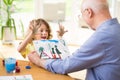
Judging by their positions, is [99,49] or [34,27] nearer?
[99,49]

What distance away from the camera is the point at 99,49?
1416mm

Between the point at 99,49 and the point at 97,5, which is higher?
the point at 97,5

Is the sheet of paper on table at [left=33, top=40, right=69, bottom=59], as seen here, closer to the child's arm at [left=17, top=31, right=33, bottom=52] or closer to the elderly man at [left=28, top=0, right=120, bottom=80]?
the elderly man at [left=28, top=0, right=120, bottom=80]

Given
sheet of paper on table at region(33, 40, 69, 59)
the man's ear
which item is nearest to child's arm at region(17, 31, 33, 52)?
sheet of paper on table at region(33, 40, 69, 59)

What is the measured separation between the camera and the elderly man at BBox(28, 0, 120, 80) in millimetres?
1415

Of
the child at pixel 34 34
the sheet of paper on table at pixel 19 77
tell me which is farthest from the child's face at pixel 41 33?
the sheet of paper on table at pixel 19 77

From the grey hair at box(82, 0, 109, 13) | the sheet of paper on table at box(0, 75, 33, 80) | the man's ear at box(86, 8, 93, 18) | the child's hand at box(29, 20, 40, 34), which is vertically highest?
the grey hair at box(82, 0, 109, 13)

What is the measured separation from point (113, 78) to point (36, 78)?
469mm

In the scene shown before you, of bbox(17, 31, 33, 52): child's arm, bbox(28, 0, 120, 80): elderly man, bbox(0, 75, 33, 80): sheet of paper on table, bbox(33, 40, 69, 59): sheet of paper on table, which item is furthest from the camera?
bbox(17, 31, 33, 52): child's arm

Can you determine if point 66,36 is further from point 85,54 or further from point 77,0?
point 85,54

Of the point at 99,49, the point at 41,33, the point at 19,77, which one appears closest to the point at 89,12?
the point at 99,49

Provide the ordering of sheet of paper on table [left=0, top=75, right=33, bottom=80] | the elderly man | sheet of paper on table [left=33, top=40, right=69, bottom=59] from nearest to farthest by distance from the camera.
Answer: the elderly man
sheet of paper on table [left=0, top=75, right=33, bottom=80]
sheet of paper on table [left=33, top=40, right=69, bottom=59]

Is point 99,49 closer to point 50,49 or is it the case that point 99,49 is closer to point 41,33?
point 50,49

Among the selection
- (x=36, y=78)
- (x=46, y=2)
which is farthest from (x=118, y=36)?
(x=46, y=2)
